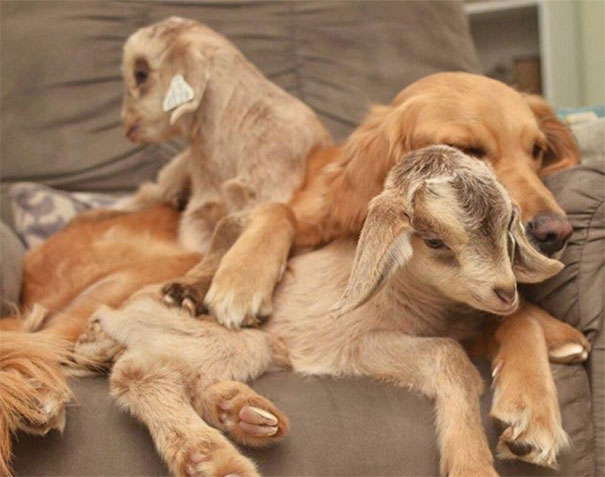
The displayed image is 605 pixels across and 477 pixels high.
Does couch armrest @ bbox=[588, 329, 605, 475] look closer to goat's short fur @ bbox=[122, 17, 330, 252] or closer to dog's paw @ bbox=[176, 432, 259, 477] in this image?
dog's paw @ bbox=[176, 432, 259, 477]

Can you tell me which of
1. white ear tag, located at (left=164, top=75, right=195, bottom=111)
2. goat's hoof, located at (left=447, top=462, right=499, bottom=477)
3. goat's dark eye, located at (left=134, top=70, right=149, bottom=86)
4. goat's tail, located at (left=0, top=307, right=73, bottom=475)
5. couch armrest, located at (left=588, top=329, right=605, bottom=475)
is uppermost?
goat's dark eye, located at (left=134, top=70, right=149, bottom=86)

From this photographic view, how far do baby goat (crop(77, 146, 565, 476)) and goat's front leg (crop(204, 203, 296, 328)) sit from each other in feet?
0.11

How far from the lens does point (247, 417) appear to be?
1250mm

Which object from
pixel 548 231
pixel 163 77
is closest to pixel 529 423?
pixel 548 231

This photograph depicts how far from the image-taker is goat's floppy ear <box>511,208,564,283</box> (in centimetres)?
127

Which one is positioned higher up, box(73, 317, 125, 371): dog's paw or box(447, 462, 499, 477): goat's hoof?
box(73, 317, 125, 371): dog's paw

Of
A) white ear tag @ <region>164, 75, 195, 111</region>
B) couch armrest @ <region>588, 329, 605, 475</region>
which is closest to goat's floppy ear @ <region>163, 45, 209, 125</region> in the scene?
white ear tag @ <region>164, 75, 195, 111</region>

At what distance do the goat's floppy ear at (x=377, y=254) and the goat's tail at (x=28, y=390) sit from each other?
1.58 feet

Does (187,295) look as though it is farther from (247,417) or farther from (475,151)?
(475,151)

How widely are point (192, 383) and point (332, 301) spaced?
0.34 metres

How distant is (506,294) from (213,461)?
519 millimetres

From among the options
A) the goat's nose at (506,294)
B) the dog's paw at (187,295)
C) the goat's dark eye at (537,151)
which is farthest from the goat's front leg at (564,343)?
the dog's paw at (187,295)

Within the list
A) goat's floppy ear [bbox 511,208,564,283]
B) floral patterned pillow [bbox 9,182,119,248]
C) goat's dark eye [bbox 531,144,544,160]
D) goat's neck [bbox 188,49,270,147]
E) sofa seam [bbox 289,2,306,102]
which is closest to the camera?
goat's floppy ear [bbox 511,208,564,283]

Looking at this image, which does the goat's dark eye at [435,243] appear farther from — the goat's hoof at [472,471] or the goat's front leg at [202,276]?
the goat's front leg at [202,276]
